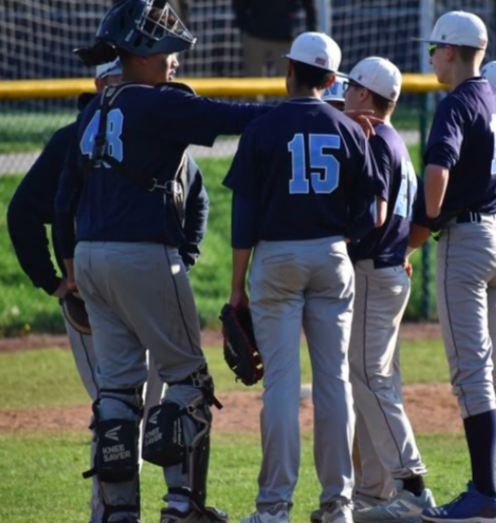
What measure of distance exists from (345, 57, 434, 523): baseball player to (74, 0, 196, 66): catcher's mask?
94 cm

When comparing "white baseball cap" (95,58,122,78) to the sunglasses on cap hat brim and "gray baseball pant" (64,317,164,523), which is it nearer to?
"gray baseball pant" (64,317,164,523)

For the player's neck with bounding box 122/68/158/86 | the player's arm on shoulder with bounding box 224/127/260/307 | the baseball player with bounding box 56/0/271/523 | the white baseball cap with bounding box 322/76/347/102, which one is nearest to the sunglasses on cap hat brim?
the white baseball cap with bounding box 322/76/347/102

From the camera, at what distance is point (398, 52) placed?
59.1 ft

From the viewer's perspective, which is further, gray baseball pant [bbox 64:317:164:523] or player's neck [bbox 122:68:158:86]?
gray baseball pant [bbox 64:317:164:523]

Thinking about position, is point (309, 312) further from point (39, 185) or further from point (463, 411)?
point (39, 185)

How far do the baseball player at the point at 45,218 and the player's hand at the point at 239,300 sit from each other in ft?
1.92

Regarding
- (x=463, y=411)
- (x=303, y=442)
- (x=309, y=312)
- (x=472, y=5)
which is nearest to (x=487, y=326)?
(x=463, y=411)

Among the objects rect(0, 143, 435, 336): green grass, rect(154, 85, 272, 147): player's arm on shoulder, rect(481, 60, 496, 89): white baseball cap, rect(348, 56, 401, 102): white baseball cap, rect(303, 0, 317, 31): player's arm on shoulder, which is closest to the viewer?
rect(154, 85, 272, 147): player's arm on shoulder

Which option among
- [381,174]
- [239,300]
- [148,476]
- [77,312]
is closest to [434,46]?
[381,174]

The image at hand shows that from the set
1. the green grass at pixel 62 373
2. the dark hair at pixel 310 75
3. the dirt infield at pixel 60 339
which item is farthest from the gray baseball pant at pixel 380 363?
the dirt infield at pixel 60 339

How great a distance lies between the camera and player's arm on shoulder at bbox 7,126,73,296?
244 inches

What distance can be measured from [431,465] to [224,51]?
10400 millimetres

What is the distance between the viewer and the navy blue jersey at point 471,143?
6.03 metres

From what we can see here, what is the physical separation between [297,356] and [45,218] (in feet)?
4.62
